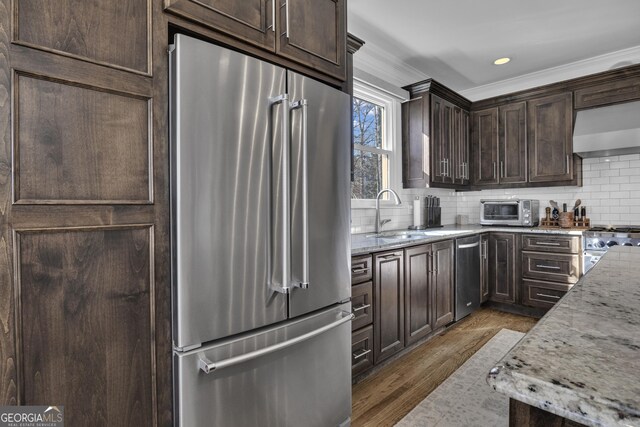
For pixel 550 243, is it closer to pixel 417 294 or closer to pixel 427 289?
pixel 427 289

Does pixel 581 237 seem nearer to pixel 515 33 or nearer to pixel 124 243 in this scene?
pixel 515 33

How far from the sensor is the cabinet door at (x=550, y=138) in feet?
12.2

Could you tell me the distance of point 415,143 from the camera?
3732 millimetres

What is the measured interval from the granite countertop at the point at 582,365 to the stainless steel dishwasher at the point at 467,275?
2.61 m

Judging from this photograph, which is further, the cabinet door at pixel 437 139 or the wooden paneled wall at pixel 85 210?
the cabinet door at pixel 437 139

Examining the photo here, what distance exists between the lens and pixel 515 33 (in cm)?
314

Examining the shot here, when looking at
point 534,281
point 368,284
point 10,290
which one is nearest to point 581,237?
point 534,281

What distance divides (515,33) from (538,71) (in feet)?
3.78

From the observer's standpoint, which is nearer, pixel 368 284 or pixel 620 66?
pixel 368 284

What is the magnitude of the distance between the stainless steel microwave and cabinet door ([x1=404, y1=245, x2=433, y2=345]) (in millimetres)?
1645

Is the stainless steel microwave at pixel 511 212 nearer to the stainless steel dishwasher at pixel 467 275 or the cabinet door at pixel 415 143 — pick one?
the stainless steel dishwasher at pixel 467 275

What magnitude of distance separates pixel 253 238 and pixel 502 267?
11.1 feet

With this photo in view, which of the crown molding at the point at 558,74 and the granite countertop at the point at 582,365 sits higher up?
the crown molding at the point at 558,74

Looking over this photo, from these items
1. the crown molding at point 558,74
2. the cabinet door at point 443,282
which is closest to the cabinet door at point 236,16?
the cabinet door at point 443,282
